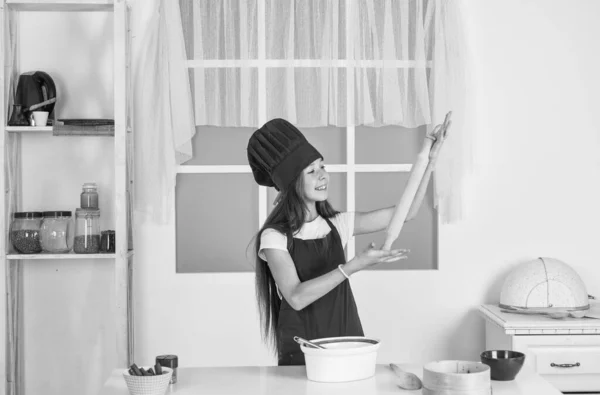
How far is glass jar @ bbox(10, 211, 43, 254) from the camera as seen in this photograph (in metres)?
3.72

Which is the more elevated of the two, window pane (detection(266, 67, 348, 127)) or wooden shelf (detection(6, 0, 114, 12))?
wooden shelf (detection(6, 0, 114, 12))

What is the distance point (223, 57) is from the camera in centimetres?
391

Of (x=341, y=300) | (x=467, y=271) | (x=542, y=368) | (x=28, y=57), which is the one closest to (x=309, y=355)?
(x=341, y=300)

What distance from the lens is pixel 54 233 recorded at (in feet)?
12.3

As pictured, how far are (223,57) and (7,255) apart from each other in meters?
1.33

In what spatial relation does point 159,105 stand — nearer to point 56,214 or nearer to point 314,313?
point 56,214

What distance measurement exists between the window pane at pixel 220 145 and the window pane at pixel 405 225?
0.71 metres

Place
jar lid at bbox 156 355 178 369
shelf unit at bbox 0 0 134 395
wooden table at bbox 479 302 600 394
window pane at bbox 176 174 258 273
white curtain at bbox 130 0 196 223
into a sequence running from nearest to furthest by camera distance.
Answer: jar lid at bbox 156 355 178 369, wooden table at bbox 479 302 600 394, shelf unit at bbox 0 0 134 395, white curtain at bbox 130 0 196 223, window pane at bbox 176 174 258 273

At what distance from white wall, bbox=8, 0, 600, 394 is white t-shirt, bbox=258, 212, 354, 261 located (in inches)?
39.1

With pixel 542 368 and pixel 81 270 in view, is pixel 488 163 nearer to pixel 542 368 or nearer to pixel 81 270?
pixel 542 368

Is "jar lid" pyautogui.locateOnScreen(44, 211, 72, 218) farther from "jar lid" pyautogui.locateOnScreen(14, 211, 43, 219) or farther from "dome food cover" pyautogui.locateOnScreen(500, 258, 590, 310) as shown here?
"dome food cover" pyautogui.locateOnScreen(500, 258, 590, 310)

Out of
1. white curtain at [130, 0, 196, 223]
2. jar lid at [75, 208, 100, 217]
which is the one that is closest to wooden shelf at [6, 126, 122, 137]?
white curtain at [130, 0, 196, 223]

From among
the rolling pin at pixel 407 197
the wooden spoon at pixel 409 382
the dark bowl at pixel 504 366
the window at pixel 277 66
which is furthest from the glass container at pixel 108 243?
the dark bowl at pixel 504 366

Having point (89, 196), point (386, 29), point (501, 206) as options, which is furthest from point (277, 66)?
point (501, 206)
